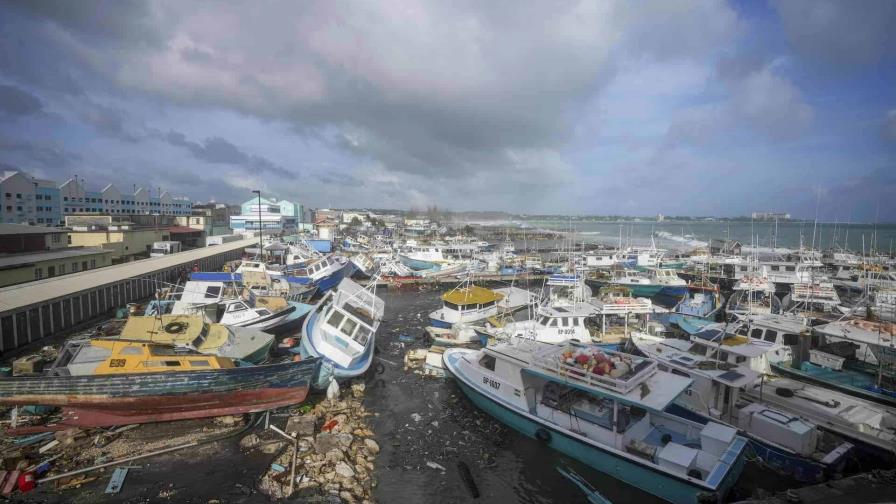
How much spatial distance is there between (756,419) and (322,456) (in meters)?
11.6

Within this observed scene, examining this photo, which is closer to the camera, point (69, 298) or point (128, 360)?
point (128, 360)

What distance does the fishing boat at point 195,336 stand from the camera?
44.8 feet

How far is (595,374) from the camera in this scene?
10188mm

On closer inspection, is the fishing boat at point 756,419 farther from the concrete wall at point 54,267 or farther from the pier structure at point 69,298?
the concrete wall at point 54,267

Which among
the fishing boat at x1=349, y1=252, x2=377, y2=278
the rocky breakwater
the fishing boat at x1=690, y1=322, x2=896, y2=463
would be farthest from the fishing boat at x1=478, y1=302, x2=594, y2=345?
the fishing boat at x1=349, y1=252, x2=377, y2=278

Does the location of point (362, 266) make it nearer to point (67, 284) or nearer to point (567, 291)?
point (567, 291)

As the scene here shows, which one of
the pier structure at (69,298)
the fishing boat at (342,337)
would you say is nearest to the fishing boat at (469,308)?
the fishing boat at (342,337)

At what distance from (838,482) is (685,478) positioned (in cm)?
265

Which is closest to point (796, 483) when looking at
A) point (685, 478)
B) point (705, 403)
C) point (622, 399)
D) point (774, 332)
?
point (705, 403)

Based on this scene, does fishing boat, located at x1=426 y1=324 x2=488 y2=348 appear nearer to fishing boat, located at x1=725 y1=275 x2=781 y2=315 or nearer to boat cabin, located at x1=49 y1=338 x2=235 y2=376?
boat cabin, located at x1=49 y1=338 x2=235 y2=376

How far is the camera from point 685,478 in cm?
866

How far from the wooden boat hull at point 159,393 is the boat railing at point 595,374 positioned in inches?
314

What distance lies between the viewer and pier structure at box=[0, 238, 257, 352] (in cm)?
1789

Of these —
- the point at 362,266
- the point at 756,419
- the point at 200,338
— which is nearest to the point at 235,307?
the point at 200,338
